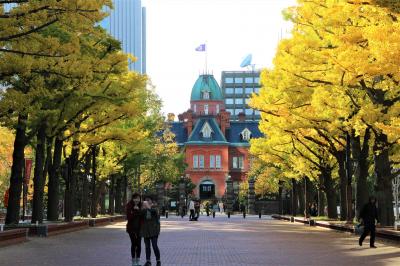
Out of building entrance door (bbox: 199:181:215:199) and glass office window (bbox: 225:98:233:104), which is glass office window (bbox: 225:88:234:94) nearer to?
glass office window (bbox: 225:98:233:104)

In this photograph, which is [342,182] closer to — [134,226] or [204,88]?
[134,226]

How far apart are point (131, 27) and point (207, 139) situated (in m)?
64.0

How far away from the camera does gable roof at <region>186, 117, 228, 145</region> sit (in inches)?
4375

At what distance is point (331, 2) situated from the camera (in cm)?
1911

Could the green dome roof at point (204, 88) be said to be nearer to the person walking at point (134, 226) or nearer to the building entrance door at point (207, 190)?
the building entrance door at point (207, 190)

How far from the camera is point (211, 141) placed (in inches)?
4382

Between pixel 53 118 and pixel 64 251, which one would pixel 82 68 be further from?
pixel 53 118

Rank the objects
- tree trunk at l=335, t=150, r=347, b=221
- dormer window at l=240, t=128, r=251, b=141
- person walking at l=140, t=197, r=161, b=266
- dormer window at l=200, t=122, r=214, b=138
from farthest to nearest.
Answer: dormer window at l=240, t=128, r=251, b=141 < dormer window at l=200, t=122, r=214, b=138 < tree trunk at l=335, t=150, r=347, b=221 < person walking at l=140, t=197, r=161, b=266

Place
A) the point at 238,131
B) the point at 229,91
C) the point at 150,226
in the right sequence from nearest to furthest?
the point at 150,226 < the point at 238,131 < the point at 229,91

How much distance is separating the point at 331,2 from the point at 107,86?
9.75 meters

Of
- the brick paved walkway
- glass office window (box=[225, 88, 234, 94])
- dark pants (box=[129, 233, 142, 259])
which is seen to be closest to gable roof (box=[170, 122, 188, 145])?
glass office window (box=[225, 88, 234, 94])

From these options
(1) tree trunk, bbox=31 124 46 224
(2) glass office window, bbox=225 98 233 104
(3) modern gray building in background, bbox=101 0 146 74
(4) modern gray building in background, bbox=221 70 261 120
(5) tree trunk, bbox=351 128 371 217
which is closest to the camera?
(1) tree trunk, bbox=31 124 46 224

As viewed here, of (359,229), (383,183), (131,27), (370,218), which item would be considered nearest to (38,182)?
(359,229)

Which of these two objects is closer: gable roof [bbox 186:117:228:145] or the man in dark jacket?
the man in dark jacket
